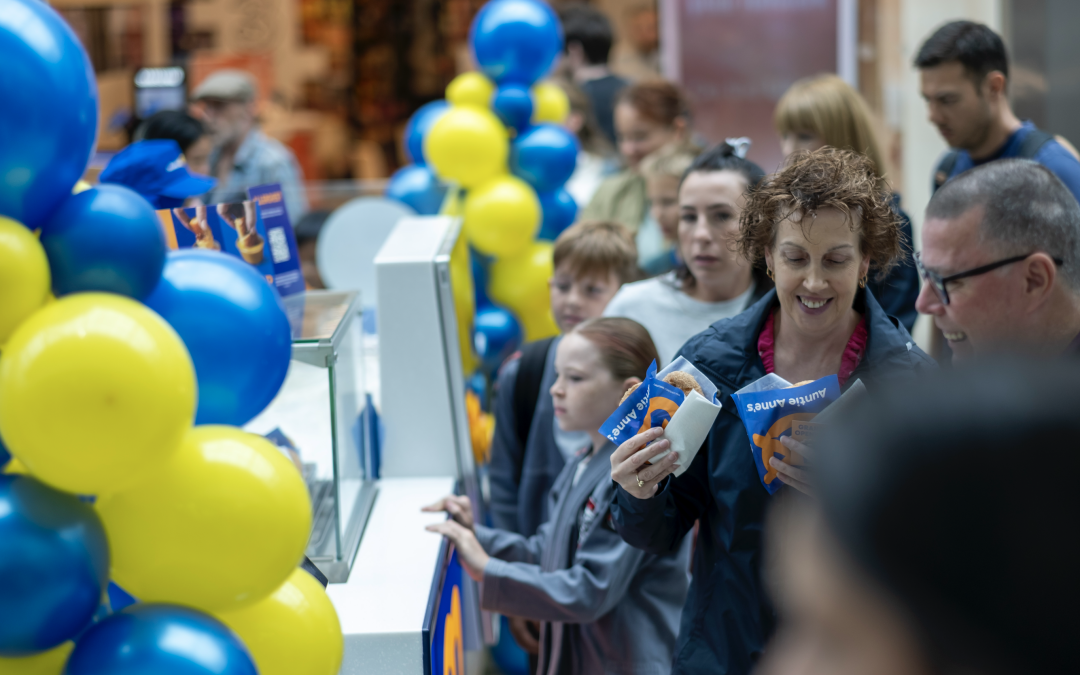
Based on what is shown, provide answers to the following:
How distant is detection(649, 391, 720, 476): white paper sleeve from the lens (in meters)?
1.68

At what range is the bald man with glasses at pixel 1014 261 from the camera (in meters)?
1.96

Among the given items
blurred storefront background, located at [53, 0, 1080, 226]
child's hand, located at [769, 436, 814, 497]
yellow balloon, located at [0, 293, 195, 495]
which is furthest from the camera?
blurred storefront background, located at [53, 0, 1080, 226]

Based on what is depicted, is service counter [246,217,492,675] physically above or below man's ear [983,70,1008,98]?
below

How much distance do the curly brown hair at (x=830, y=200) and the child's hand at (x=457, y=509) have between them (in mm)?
1007

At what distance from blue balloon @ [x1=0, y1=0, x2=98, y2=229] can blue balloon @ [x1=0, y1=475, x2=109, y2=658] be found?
332 mm

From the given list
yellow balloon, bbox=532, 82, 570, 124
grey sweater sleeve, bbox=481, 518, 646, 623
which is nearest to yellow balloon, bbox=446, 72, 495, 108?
yellow balloon, bbox=532, 82, 570, 124

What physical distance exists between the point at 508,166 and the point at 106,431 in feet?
13.0

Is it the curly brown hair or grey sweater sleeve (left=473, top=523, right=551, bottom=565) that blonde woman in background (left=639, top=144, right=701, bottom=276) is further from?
the curly brown hair

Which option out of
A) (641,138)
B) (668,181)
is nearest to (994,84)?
(668,181)

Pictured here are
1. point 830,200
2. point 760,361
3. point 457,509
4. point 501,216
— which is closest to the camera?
point 830,200

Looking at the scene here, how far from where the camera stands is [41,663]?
3.79ft

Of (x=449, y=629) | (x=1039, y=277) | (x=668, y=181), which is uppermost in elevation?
(x=668, y=181)

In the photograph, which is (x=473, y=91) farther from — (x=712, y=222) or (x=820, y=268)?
(x=820, y=268)

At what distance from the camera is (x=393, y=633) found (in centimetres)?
188
